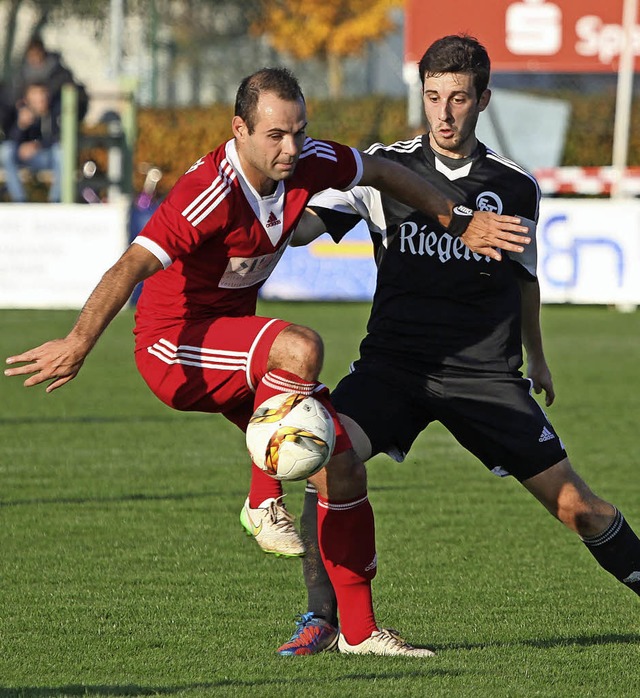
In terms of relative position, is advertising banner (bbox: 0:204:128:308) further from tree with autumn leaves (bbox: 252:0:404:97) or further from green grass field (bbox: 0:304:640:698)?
tree with autumn leaves (bbox: 252:0:404:97)

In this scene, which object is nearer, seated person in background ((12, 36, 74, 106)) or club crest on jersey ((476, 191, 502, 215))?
club crest on jersey ((476, 191, 502, 215))

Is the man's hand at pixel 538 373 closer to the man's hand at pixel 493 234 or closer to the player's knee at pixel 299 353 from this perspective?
the man's hand at pixel 493 234

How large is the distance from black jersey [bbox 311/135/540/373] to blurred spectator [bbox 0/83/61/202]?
50.6ft

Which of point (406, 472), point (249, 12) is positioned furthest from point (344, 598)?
point (249, 12)

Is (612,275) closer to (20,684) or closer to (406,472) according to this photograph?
(406,472)

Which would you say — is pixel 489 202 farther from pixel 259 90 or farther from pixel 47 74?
pixel 47 74

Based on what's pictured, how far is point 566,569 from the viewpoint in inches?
265

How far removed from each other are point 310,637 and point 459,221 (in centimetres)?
156

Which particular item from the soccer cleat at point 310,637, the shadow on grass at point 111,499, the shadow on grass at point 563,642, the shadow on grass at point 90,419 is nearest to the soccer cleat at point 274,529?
the soccer cleat at point 310,637

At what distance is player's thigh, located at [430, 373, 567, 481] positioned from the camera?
5.39 m

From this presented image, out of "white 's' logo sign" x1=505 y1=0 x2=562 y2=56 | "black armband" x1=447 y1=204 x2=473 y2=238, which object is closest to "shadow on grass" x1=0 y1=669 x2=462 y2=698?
"black armband" x1=447 y1=204 x2=473 y2=238

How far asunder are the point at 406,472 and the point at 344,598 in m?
4.15

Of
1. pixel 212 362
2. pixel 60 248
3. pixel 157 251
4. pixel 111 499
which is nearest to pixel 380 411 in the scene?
pixel 212 362

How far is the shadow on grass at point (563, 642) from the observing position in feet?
17.4
